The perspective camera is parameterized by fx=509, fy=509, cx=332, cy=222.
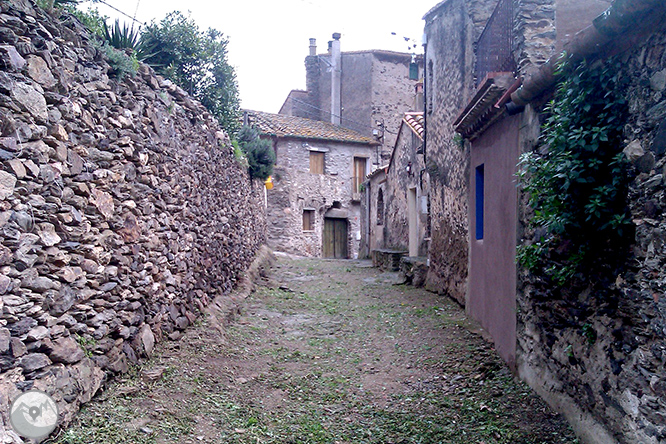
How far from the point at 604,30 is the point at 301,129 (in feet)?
66.2

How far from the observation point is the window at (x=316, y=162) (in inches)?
885

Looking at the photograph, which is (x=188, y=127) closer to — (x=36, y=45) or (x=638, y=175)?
(x=36, y=45)

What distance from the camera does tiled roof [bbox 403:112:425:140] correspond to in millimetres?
12570

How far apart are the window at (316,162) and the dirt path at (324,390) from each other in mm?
15208

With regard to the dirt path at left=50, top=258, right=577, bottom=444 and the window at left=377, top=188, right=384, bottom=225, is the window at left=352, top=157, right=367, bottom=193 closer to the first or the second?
the window at left=377, top=188, right=384, bottom=225

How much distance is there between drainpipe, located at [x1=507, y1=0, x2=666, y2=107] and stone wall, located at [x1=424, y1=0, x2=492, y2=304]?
4.06m

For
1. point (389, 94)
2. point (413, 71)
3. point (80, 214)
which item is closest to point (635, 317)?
point (80, 214)

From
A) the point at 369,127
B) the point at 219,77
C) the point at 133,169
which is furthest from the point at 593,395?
the point at 369,127

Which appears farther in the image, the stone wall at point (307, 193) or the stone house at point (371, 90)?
the stone house at point (371, 90)

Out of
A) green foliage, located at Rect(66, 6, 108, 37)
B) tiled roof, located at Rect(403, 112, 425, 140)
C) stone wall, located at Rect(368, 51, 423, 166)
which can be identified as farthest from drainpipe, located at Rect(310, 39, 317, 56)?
green foliage, located at Rect(66, 6, 108, 37)

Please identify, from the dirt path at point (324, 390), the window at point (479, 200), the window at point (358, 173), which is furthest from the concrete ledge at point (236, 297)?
the window at point (358, 173)

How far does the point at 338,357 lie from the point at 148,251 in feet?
8.21

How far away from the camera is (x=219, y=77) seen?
8.73 meters

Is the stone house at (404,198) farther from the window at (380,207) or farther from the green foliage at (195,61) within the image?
the green foliage at (195,61)
